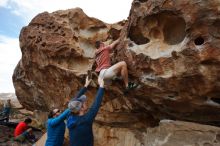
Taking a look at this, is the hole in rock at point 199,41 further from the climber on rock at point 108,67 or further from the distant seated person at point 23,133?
the distant seated person at point 23,133

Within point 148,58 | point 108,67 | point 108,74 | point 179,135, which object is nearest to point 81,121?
point 108,74

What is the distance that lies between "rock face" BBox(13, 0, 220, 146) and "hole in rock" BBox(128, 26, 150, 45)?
1cm

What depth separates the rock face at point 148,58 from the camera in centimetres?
533

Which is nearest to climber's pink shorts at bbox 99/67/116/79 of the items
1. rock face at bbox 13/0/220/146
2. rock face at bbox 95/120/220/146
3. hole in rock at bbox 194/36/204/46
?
rock face at bbox 13/0/220/146

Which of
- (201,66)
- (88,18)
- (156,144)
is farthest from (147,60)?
(88,18)

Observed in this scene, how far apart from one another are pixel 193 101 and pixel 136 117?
207cm

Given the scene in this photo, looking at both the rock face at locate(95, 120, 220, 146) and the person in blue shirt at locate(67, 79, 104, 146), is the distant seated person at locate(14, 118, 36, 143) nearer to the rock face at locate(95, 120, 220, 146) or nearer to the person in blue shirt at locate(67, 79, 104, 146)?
the rock face at locate(95, 120, 220, 146)

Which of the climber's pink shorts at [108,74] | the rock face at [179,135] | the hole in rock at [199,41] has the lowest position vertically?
the rock face at [179,135]

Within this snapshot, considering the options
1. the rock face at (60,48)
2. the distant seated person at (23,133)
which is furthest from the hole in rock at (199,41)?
the distant seated person at (23,133)

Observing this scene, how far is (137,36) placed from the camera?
20.9 ft

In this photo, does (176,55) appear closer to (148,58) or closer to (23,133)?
(148,58)

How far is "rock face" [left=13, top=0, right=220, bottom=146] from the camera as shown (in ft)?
17.5

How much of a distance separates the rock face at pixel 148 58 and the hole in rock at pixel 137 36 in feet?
0.04

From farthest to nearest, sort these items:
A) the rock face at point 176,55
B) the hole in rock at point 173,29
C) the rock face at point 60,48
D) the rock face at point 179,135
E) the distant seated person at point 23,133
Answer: the distant seated person at point 23,133, the rock face at point 60,48, the rock face at point 179,135, the hole in rock at point 173,29, the rock face at point 176,55
